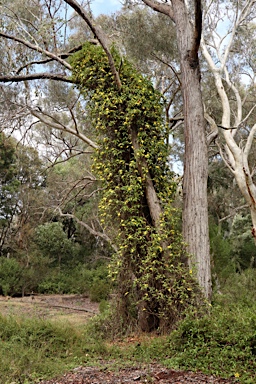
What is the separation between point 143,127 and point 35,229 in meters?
14.7

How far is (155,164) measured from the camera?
676 cm

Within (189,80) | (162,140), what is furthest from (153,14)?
(162,140)

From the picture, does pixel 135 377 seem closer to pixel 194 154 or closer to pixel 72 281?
pixel 194 154

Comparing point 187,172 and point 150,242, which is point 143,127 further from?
point 150,242

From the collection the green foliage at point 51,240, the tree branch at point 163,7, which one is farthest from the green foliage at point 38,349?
the green foliage at point 51,240

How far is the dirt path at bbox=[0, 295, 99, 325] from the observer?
11.1 metres

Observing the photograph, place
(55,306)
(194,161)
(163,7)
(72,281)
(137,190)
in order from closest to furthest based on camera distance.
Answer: (137,190) → (194,161) → (163,7) → (55,306) → (72,281)

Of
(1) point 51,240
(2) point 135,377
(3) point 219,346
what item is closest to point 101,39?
(3) point 219,346

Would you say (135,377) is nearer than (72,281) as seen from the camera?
Yes

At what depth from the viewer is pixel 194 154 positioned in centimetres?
688

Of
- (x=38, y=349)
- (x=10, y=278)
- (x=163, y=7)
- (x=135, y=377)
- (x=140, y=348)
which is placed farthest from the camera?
(x=10, y=278)

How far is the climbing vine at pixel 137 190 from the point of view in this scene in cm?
611

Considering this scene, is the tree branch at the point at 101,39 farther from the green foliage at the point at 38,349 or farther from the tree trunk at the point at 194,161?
the green foliage at the point at 38,349

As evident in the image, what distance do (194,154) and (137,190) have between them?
125 centimetres
